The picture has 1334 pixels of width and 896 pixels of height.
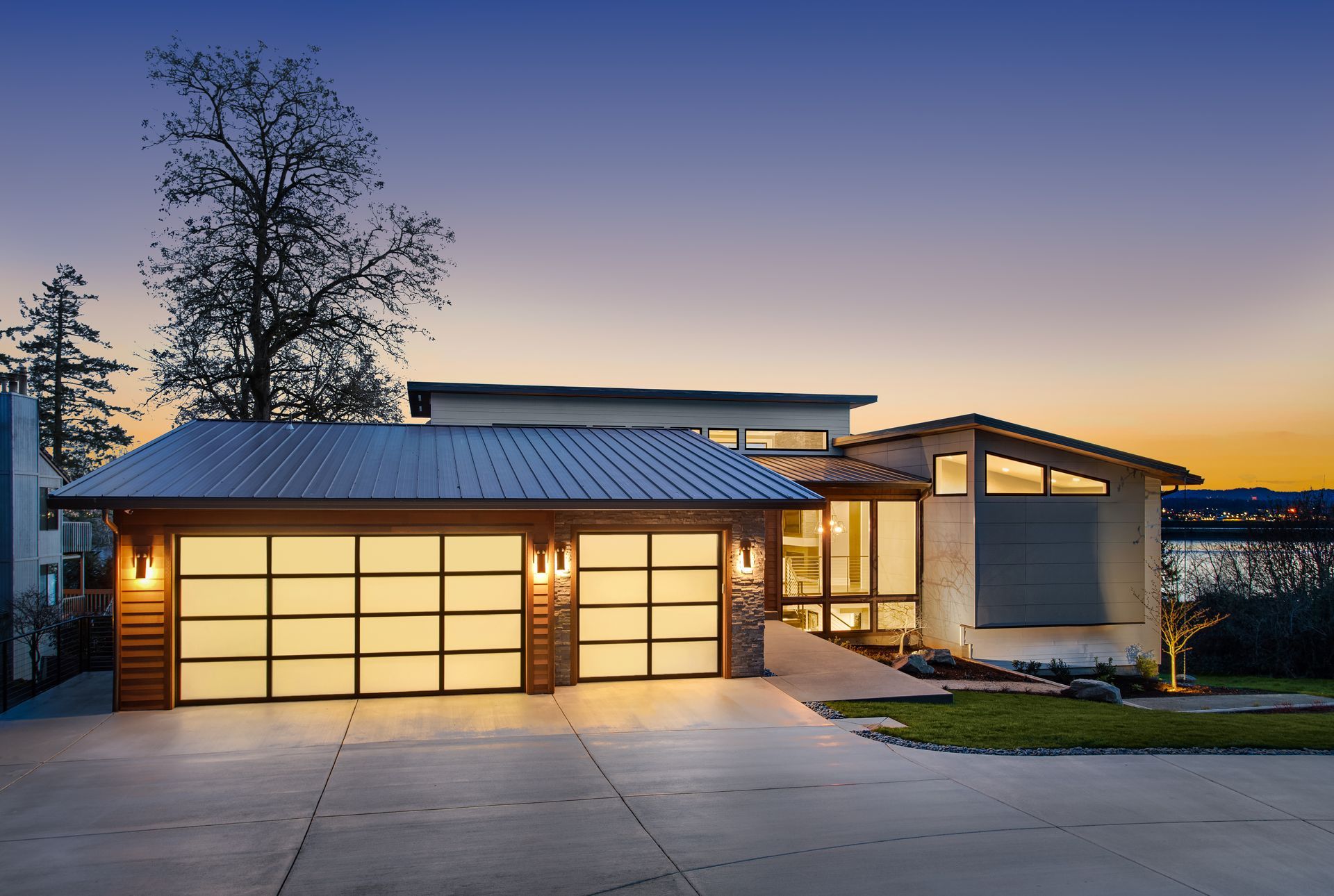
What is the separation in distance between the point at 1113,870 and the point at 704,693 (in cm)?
688

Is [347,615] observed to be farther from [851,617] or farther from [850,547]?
[851,617]

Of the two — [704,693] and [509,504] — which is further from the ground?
[509,504]

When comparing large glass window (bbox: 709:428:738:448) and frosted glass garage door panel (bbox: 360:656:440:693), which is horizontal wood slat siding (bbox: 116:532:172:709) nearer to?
frosted glass garage door panel (bbox: 360:656:440:693)

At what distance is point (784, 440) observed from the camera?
87.4ft

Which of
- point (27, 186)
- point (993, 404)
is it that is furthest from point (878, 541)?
point (27, 186)

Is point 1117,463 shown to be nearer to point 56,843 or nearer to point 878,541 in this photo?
point 878,541

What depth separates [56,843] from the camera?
6.54 metres

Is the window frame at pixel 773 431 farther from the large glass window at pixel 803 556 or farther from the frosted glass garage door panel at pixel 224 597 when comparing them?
the frosted glass garage door panel at pixel 224 597

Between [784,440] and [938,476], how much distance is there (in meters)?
7.02

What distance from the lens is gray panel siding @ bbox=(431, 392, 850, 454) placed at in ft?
82.9

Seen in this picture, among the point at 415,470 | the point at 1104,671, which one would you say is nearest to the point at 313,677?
the point at 415,470

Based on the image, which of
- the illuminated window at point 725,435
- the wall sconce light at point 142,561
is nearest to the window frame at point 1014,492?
the illuminated window at point 725,435

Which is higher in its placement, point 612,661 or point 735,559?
point 735,559

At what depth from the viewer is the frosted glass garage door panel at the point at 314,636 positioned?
38.8 ft
